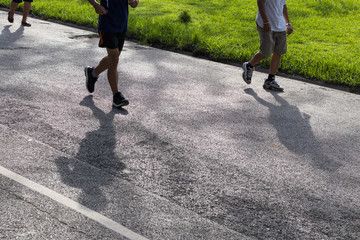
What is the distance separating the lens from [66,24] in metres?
12.7

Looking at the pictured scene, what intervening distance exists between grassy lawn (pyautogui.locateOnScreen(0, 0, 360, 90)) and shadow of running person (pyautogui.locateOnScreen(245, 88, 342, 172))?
2.04 metres

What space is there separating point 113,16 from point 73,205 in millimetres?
2887

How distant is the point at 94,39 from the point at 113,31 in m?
4.74

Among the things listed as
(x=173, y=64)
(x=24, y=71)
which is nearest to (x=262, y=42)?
(x=173, y=64)

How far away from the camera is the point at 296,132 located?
6246mm

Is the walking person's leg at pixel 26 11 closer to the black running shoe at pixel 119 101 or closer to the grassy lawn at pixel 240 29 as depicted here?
the grassy lawn at pixel 240 29

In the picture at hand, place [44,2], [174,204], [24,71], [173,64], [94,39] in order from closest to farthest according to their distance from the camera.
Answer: [174,204] < [24,71] < [173,64] < [94,39] < [44,2]

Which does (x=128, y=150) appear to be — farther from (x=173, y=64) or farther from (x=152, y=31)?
(x=152, y=31)

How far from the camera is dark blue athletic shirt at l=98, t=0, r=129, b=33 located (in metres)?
6.35

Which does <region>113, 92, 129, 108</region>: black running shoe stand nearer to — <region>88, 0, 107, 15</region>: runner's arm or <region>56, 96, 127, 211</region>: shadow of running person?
<region>56, 96, 127, 211</region>: shadow of running person

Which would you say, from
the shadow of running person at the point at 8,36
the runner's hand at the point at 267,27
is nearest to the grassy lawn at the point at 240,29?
the runner's hand at the point at 267,27

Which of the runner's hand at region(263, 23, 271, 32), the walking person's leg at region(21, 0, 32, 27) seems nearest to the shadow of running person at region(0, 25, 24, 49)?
the walking person's leg at region(21, 0, 32, 27)

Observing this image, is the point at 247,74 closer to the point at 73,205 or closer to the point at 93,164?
the point at 93,164

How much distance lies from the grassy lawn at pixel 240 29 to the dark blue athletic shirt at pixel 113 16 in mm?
3779
